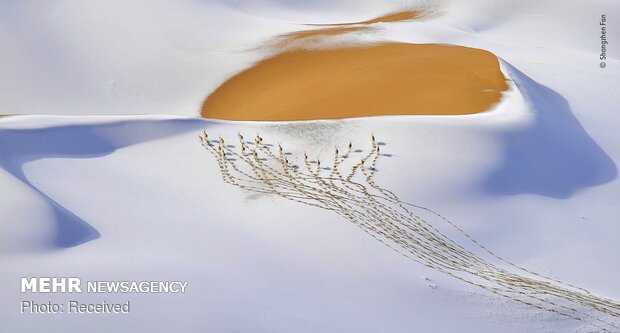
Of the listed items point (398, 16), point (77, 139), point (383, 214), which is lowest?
point (383, 214)

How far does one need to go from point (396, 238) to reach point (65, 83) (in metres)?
8.14

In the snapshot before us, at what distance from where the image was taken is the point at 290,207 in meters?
9.14

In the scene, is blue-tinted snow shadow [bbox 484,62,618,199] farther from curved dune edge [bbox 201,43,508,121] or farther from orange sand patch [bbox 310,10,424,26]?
orange sand patch [bbox 310,10,424,26]

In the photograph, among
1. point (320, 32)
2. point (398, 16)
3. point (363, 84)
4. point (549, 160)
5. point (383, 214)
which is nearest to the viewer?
point (383, 214)

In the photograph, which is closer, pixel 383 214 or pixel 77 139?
pixel 383 214

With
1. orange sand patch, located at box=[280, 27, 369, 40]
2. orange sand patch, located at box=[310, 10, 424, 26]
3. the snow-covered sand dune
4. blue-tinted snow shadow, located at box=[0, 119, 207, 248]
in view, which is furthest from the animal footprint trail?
orange sand patch, located at box=[310, 10, 424, 26]

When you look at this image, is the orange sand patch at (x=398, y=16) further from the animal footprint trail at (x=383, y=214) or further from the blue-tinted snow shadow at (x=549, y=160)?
the animal footprint trail at (x=383, y=214)

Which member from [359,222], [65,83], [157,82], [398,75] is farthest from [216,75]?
[359,222]

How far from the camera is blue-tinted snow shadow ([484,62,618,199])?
977cm

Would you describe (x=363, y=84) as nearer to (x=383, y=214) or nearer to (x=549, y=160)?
(x=549, y=160)

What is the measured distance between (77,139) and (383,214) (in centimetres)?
391

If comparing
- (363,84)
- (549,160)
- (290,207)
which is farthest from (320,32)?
(290,207)

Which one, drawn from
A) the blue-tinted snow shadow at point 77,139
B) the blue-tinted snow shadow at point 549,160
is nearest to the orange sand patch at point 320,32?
the blue-tinted snow shadow at point 549,160

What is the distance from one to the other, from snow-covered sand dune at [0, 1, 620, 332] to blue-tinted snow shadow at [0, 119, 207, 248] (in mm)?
21
